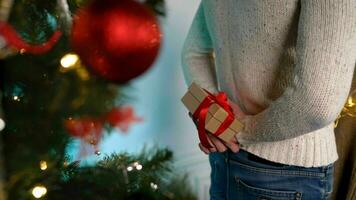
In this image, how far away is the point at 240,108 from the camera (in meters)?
0.74

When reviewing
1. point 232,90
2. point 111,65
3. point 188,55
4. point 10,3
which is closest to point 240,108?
point 232,90

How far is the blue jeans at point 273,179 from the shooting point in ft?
2.21

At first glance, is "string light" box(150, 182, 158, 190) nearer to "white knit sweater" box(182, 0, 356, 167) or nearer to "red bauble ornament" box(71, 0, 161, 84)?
"white knit sweater" box(182, 0, 356, 167)

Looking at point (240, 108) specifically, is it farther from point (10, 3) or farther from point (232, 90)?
point (10, 3)

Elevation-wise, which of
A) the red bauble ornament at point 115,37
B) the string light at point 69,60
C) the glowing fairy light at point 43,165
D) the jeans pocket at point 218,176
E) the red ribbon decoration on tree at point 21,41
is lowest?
the jeans pocket at point 218,176

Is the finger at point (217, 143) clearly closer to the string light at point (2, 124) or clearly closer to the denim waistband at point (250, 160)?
the denim waistband at point (250, 160)

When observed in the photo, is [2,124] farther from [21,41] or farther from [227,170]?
[227,170]

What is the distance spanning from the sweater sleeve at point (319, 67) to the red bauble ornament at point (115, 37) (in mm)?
192

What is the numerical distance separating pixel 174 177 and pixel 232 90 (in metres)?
0.38

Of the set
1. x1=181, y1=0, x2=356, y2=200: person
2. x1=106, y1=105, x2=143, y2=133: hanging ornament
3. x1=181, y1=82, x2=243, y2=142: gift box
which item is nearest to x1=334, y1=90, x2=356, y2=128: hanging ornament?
x1=181, y1=0, x2=356, y2=200: person

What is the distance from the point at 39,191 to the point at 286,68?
0.41 metres

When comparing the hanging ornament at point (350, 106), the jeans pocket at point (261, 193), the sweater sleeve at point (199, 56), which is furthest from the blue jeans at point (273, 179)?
the hanging ornament at point (350, 106)

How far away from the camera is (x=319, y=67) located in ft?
1.78

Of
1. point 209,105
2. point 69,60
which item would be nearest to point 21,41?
point 69,60
